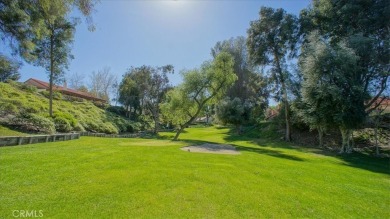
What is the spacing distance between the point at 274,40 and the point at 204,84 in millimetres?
12129

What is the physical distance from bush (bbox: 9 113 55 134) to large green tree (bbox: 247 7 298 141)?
24.7m

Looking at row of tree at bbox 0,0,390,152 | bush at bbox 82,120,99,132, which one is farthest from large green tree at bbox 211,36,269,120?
bush at bbox 82,120,99,132

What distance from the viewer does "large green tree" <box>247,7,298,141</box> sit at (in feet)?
98.2

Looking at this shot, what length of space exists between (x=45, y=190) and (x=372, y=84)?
2571cm

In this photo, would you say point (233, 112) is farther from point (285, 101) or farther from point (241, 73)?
point (241, 73)

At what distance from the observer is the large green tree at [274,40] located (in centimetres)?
2994

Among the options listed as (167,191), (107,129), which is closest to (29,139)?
(167,191)

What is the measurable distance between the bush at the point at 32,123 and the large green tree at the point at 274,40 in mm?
24679

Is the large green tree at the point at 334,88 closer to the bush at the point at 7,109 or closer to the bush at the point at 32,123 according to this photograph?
the bush at the point at 32,123

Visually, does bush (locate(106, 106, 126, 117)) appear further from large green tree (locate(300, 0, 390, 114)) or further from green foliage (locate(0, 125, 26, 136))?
large green tree (locate(300, 0, 390, 114))

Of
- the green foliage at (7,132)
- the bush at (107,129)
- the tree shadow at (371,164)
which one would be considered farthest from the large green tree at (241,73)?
the green foliage at (7,132)

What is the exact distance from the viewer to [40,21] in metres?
10.6

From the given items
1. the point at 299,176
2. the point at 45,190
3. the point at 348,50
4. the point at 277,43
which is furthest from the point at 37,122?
the point at 277,43

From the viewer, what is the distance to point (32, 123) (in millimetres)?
18266
